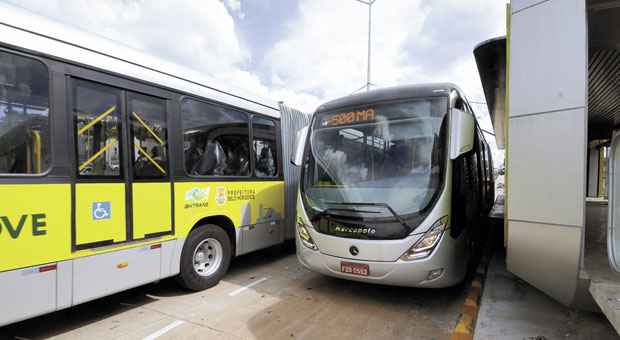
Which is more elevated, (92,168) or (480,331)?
(92,168)

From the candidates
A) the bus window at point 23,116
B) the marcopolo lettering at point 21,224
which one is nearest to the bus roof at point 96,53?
the bus window at point 23,116

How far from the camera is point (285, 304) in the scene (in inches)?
178

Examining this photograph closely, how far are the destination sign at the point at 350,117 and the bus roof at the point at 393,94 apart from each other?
0.46ft

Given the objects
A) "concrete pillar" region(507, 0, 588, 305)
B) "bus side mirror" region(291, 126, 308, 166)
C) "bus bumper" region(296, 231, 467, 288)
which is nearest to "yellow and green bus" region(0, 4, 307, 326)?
"bus side mirror" region(291, 126, 308, 166)

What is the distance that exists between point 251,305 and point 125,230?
5.98ft

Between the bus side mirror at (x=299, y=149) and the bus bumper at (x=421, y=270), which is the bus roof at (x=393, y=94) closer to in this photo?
the bus side mirror at (x=299, y=149)

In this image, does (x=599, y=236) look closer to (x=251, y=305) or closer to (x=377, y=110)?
(x=377, y=110)

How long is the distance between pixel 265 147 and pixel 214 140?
132cm

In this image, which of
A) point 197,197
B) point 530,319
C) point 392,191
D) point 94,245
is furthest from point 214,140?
point 530,319

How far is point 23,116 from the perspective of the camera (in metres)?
3.12

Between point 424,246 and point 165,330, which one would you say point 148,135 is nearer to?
point 165,330

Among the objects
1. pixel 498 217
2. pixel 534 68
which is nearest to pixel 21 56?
pixel 534 68

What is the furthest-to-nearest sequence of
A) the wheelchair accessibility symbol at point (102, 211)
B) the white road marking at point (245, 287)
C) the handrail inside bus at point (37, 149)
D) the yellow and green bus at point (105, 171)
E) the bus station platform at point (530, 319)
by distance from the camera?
the white road marking at point (245, 287), the wheelchair accessibility symbol at point (102, 211), the bus station platform at point (530, 319), the handrail inside bus at point (37, 149), the yellow and green bus at point (105, 171)

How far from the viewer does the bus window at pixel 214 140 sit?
4805mm
